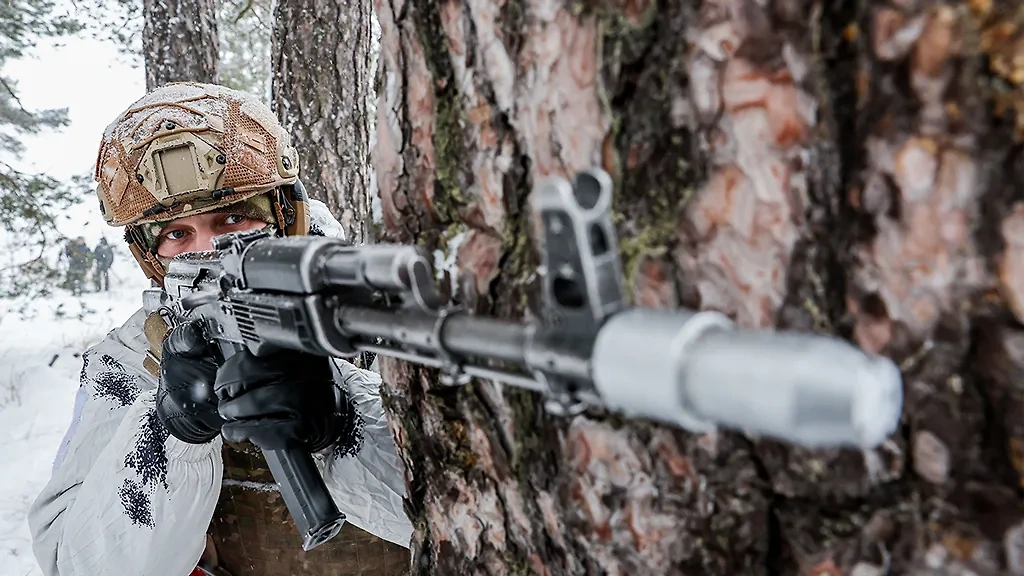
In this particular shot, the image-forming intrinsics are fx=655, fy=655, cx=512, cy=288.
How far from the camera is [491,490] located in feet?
3.63

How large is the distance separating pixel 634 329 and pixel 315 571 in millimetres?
2064

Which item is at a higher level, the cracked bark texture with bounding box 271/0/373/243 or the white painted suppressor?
the cracked bark texture with bounding box 271/0/373/243

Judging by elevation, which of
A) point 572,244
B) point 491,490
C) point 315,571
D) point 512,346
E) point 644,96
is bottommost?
point 315,571

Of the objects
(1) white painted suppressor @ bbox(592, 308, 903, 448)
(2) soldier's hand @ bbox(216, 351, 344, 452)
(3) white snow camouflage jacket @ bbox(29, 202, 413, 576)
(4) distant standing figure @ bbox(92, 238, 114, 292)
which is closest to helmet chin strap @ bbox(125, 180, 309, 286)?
(3) white snow camouflage jacket @ bbox(29, 202, 413, 576)

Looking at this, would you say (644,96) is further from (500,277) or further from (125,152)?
(125,152)

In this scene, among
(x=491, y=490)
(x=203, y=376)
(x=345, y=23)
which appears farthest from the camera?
(x=345, y=23)

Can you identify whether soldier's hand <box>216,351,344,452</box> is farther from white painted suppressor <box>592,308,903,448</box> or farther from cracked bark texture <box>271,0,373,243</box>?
cracked bark texture <box>271,0,373,243</box>

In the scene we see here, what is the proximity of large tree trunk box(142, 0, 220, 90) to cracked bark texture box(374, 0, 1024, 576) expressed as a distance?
430 centimetres

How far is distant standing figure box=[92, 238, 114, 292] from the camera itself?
47.6 ft

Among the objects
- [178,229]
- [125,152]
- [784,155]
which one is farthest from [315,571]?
[784,155]

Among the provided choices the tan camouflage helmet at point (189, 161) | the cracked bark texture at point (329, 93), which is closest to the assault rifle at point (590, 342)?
the tan camouflage helmet at point (189, 161)

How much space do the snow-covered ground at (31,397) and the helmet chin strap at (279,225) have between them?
400 centimetres

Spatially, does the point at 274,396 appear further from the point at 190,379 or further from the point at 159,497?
the point at 159,497

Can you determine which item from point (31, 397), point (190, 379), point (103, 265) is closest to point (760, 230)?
point (190, 379)
